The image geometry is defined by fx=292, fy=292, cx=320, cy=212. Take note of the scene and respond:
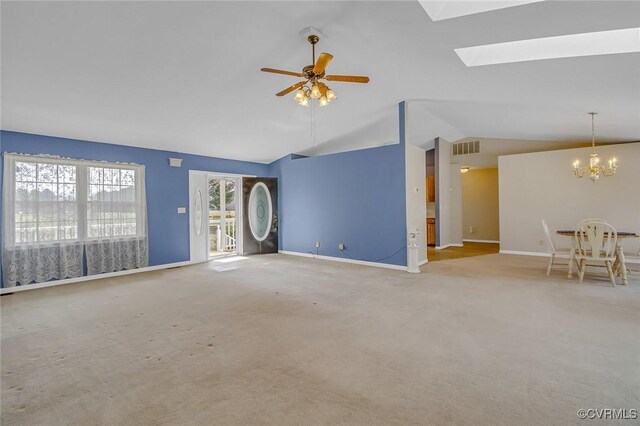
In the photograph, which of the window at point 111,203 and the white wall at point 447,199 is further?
the white wall at point 447,199

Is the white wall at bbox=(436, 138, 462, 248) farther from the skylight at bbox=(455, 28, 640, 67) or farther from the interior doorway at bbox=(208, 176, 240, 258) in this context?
the interior doorway at bbox=(208, 176, 240, 258)

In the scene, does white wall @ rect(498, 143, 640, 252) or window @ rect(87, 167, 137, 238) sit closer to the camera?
window @ rect(87, 167, 137, 238)

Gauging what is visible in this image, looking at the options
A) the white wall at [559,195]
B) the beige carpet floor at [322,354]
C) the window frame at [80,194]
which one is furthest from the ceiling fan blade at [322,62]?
the white wall at [559,195]

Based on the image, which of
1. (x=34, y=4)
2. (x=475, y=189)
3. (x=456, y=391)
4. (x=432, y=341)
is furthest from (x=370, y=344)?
(x=475, y=189)

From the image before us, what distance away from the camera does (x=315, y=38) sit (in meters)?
3.24

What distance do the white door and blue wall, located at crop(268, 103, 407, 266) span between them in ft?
6.53

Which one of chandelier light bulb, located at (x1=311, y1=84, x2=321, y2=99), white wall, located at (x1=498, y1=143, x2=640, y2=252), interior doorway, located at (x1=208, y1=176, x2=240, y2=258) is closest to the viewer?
chandelier light bulb, located at (x1=311, y1=84, x2=321, y2=99)

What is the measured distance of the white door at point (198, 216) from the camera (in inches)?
260

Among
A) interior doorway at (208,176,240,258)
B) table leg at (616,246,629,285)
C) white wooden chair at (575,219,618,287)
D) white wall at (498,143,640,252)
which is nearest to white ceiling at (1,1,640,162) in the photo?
white wall at (498,143,640,252)

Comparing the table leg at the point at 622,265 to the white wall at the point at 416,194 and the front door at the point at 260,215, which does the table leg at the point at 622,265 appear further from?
the front door at the point at 260,215

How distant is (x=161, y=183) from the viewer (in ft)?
20.0

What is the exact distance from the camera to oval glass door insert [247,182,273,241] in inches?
306

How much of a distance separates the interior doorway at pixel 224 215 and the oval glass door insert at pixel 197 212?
1.00 m

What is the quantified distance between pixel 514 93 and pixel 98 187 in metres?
7.04
